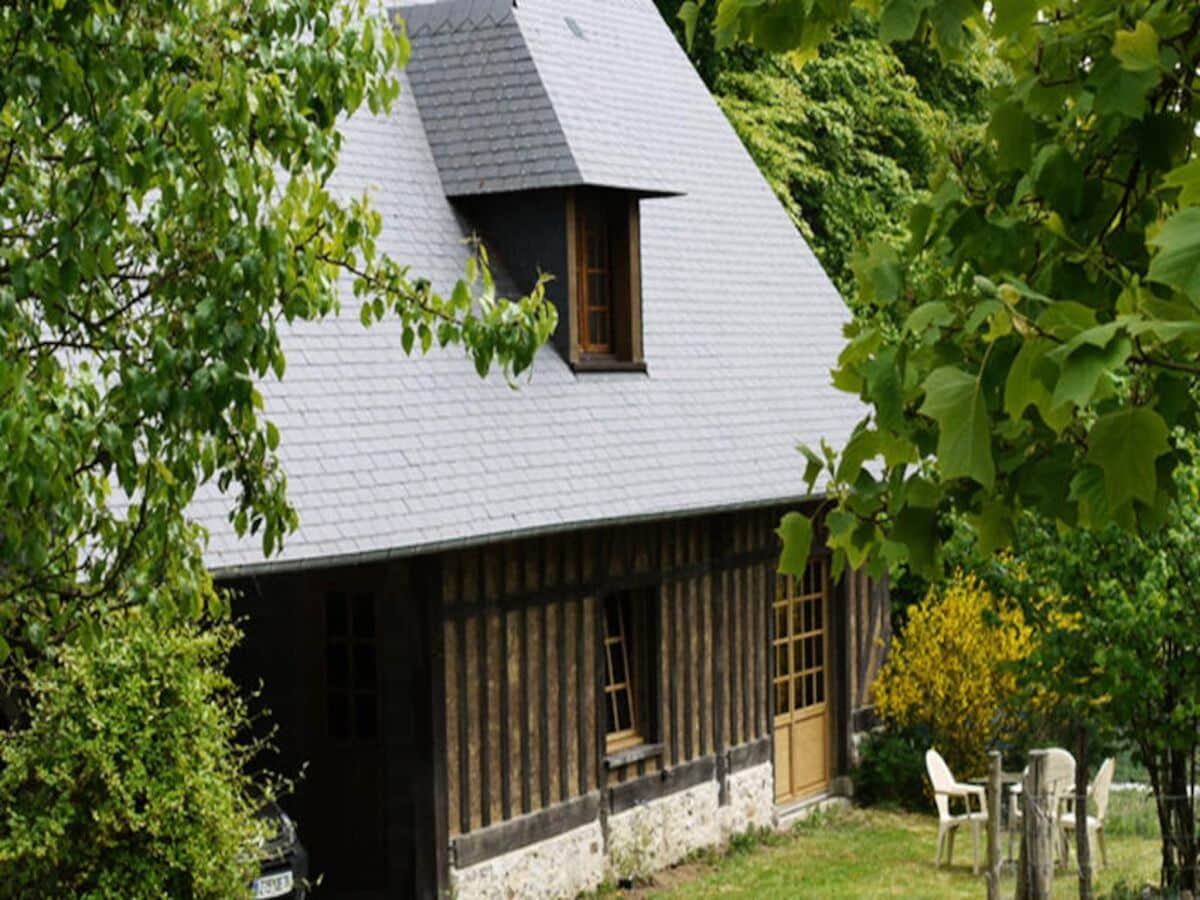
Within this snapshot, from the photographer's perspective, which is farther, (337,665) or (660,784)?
(660,784)

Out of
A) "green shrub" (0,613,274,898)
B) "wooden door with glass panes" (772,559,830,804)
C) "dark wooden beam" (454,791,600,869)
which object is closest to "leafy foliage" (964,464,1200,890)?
"dark wooden beam" (454,791,600,869)

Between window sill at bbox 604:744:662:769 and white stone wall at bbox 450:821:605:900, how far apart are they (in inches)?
17.3

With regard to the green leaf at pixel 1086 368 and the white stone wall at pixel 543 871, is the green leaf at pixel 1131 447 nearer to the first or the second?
the green leaf at pixel 1086 368

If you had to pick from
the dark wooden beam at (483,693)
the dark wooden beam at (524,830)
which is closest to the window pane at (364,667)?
the dark wooden beam at (483,693)

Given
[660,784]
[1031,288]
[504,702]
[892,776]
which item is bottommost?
[892,776]

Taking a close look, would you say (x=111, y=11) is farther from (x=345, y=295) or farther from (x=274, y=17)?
(x=345, y=295)

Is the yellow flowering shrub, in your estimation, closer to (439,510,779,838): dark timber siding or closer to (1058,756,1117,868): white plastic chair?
(439,510,779,838): dark timber siding

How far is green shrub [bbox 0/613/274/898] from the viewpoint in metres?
8.33

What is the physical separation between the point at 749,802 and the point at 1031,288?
38.8 ft

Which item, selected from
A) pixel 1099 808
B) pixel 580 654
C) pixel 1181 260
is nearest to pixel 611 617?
pixel 580 654

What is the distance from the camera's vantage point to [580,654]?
13.2 m

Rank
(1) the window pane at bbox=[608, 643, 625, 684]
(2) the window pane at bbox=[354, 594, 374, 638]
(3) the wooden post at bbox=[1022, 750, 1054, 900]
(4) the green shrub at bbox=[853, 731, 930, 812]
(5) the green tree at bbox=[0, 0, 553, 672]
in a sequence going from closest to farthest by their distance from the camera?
(5) the green tree at bbox=[0, 0, 553, 672] < (3) the wooden post at bbox=[1022, 750, 1054, 900] < (2) the window pane at bbox=[354, 594, 374, 638] < (1) the window pane at bbox=[608, 643, 625, 684] < (4) the green shrub at bbox=[853, 731, 930, 812]

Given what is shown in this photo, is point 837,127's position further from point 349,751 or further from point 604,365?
point 349,751

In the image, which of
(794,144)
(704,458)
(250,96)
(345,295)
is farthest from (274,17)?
(794,144)
